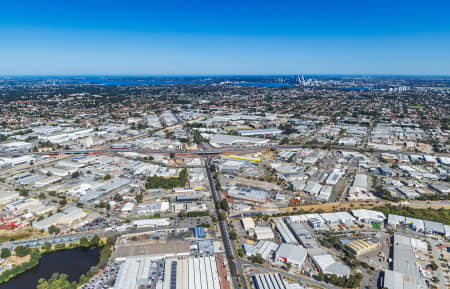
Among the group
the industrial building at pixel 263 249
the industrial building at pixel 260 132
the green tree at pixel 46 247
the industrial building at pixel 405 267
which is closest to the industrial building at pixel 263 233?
the industrial building at pixel 263 249

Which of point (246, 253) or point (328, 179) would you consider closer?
point (246, 253)

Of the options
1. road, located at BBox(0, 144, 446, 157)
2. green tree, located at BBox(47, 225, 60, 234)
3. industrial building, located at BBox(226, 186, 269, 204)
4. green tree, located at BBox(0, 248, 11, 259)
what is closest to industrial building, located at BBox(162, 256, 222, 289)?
industrial building, located at BBox(226, 186, 269, 204)

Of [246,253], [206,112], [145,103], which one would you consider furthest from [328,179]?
[145,103]

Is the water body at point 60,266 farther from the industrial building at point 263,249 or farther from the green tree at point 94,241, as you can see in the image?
the industrial building at point 263,249

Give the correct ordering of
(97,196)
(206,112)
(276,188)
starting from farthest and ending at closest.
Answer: (206,112) < (276,188) < (97,196)

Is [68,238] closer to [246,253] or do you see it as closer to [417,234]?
[246,253]

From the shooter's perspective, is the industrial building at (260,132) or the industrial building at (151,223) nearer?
the industrial building at (151,223)

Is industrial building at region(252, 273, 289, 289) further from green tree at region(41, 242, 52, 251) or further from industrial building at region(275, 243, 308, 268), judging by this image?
green tree at region(41, 242, 52, 251)

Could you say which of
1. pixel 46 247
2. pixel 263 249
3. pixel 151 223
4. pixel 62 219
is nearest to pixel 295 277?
pixel 263 249
